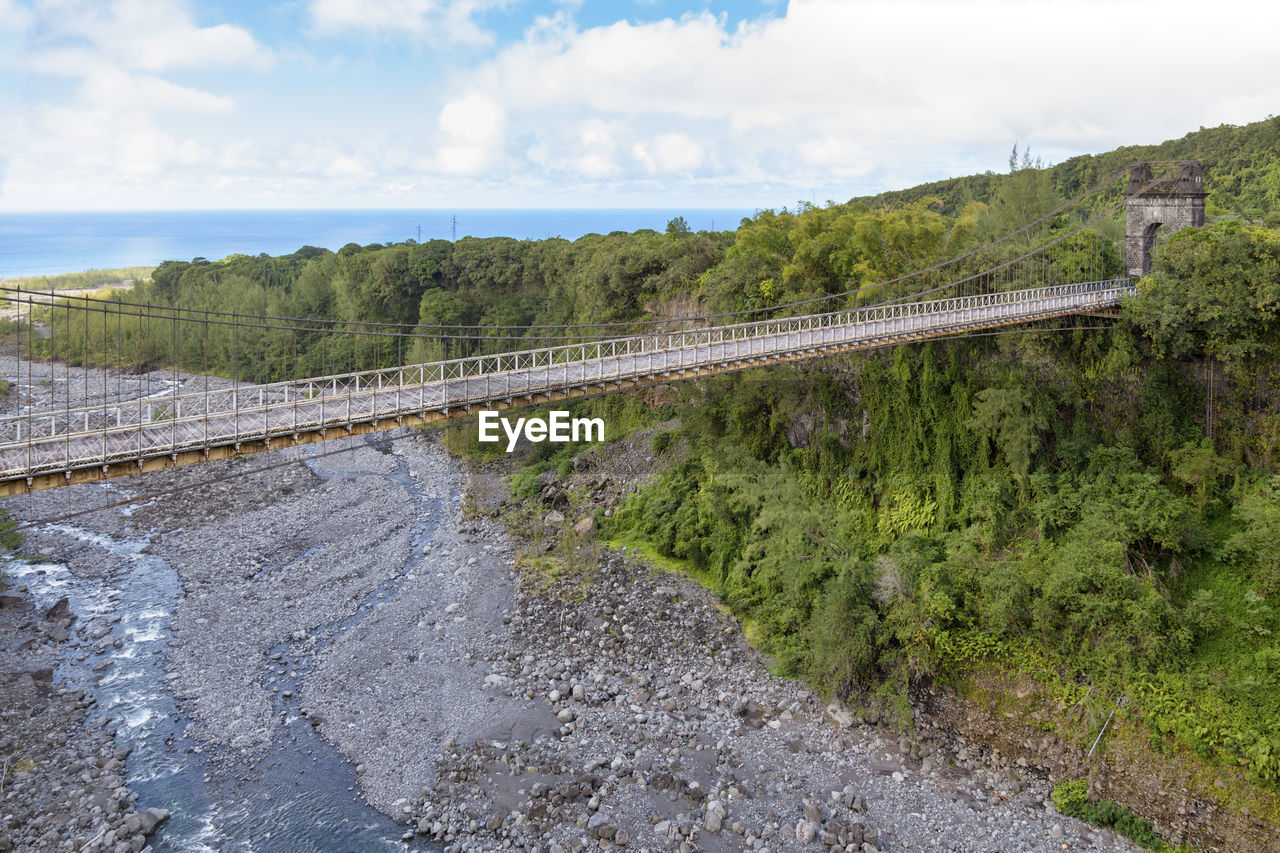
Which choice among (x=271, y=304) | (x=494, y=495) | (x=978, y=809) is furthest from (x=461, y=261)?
(x=978, y=809)

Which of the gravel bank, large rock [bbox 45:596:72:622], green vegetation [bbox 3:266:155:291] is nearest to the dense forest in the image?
large rock [bbox 45:596:72:622]

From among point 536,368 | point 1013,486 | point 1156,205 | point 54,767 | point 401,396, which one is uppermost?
point 1156,205

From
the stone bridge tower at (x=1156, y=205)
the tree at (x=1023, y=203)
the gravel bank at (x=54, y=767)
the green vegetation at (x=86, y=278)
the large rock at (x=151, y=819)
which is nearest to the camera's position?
the gravel bank at (x=54, y=767)

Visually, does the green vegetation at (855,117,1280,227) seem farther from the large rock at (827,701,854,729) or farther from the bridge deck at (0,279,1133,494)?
the large rock at (827,701,854,729)

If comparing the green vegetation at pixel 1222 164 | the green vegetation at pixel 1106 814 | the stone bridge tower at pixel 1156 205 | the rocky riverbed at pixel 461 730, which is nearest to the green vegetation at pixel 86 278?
the rocky riverbed at pixel 461 730

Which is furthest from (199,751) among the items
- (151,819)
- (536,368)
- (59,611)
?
(536,368)

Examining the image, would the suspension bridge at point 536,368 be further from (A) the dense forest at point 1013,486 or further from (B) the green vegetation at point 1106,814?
(B) the green vegetation at point 1106,814

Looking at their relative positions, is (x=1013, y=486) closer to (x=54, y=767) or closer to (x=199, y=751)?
(x=199, y=751)

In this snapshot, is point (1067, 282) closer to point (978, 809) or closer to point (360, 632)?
point (978, 809)
